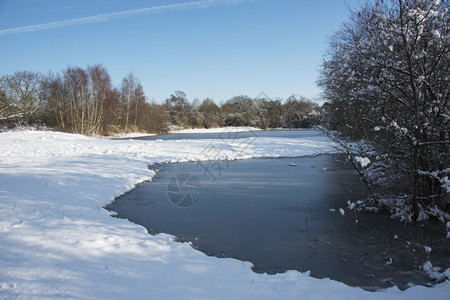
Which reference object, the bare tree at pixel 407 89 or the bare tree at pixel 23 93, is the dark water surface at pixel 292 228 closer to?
the bare tree at pixel 407 89

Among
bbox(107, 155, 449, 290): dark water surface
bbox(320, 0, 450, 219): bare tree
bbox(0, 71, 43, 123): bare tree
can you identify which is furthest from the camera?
bbox(0, 71, 43, 123): bare tree

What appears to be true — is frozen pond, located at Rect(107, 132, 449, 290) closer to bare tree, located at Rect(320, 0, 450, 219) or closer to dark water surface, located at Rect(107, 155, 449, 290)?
dark water surface, located at Rect(107, 155, 449, 290)

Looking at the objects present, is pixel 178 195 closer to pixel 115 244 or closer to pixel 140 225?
pixel 140 225

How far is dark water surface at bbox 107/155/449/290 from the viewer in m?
4.16

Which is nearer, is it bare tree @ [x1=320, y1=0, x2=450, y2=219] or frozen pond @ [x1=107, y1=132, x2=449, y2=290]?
frozen pond @ [x1=107, y1=132, x2=449, y2=290]

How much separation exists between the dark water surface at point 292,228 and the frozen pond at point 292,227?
1 cm

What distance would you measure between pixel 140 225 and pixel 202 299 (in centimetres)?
300

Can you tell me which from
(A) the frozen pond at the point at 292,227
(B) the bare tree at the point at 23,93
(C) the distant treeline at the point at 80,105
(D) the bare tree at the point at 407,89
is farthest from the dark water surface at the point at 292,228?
(B) the bare tree at the point at 23,93

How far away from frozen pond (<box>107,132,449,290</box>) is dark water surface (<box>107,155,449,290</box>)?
0.04ft

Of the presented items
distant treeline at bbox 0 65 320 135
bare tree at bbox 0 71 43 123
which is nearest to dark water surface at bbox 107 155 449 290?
distant treeline at bbox 0 65 320 135

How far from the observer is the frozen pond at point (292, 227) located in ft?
13.6

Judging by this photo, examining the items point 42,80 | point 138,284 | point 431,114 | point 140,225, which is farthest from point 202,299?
point 42,80

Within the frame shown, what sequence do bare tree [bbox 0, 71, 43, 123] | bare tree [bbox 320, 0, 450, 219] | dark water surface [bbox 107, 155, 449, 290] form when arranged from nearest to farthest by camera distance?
dark water surface [bbox 107, 155, 449, 290] → bare tree [bbox 320, 0, 450, 219] → bare tree [bbox 0, 71, 43, 123]

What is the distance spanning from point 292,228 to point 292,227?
0.20 ft
